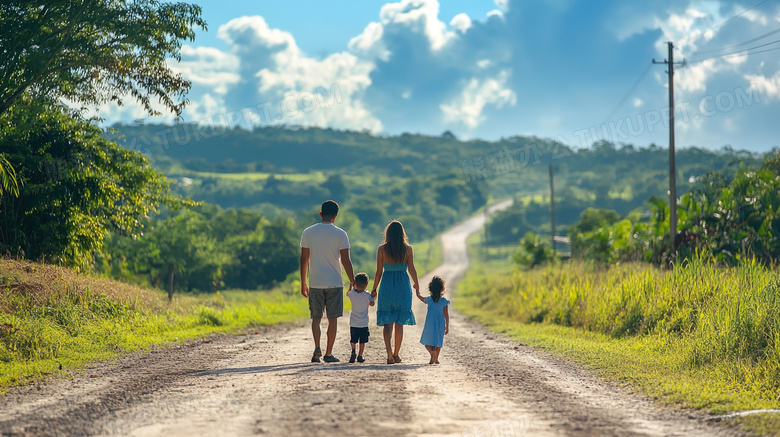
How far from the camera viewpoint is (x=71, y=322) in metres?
11.5

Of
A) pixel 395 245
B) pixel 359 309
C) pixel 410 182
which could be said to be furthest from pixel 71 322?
pixel 410 182

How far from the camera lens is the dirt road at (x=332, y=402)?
203 inches

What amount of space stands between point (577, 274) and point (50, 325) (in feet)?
49.8

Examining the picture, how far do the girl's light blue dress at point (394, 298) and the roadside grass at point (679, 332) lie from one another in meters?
2.71

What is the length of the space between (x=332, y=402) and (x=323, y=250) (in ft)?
10.5

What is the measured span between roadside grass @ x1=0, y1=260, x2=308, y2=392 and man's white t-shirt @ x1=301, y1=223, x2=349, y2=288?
3.57 m

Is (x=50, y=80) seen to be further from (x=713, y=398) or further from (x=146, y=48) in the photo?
(x=713, y=398)

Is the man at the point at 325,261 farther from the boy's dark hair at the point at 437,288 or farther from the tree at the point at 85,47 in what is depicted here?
the tree at the point at 85,47

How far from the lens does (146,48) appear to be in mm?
15422

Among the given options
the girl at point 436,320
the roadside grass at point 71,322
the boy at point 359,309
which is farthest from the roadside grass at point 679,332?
the roadside grass at point 71,322

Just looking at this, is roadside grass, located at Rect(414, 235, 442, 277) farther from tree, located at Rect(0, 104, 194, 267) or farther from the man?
the man

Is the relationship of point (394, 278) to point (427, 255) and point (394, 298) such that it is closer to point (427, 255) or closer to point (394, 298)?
point (394, 298)

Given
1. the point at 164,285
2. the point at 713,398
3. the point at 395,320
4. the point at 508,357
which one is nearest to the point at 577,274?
the point at 508,357

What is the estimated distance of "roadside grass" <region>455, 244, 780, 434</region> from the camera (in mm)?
7141
